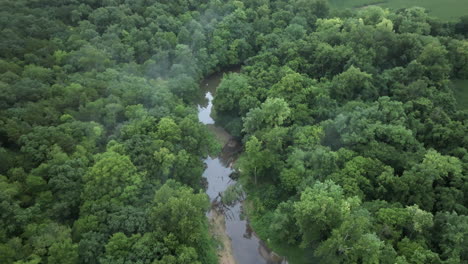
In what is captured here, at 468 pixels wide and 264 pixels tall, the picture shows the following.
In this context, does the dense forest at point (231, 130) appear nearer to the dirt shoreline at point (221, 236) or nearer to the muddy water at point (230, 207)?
the muddy water at point (230, 207)

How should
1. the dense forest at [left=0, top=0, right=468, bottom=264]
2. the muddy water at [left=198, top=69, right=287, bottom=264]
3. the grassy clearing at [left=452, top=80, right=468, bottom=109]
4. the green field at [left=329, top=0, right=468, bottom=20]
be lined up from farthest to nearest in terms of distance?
1. the green field at [left=329, top=0, right=468, bottom=20]
2. the grassy clearing at [left=452, top=80, right=468, bottom=109]
3. the muddy water at [left=198, top=69, right=287, bottom=264]
4. the dense forest at [left=0, top=0, right=468, bottom=264]

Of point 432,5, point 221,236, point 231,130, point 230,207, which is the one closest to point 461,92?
point 432,5

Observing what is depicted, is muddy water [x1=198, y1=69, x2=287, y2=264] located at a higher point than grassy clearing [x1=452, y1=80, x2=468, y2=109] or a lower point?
lower

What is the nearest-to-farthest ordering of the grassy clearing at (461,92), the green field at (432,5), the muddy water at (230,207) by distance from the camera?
the muddy water at (230,207)
the grassy clearing at (461,92)
the green field at (432,5)

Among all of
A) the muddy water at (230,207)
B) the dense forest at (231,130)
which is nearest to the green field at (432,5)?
the dense forest at (231,130)

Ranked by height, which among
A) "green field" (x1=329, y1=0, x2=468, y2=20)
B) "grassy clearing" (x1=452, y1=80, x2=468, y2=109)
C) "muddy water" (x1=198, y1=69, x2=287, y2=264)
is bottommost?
"muddy water" (x1=198, y1=69, x2=287, y2=264)

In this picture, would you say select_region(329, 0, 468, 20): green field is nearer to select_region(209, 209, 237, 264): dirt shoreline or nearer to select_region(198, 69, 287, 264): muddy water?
select_region(198, 69, 287, 264): muddy water

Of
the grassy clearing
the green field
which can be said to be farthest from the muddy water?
the green field
